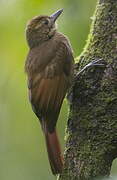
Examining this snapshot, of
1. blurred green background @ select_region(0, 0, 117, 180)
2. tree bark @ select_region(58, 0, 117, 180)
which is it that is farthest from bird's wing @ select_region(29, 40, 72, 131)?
blurred green background @ select_region(0, 0, 117, 180)

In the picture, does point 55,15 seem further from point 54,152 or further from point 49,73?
point 54,152

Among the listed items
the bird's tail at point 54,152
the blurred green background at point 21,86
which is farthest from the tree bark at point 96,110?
the blurred green background at point 21,86

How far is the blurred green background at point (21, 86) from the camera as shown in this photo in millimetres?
4969

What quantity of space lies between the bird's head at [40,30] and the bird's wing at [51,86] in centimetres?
34

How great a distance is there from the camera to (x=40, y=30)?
527 cm

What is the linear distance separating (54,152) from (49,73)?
0.64 meters

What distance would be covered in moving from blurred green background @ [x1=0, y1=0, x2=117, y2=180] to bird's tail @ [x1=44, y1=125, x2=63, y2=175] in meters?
0.90

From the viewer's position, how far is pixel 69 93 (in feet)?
15.5

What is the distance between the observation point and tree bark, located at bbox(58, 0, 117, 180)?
4.32 m

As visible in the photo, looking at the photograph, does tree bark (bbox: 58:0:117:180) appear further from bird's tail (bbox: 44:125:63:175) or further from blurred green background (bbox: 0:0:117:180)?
blurred green background (bbox: 0:0:117:180)

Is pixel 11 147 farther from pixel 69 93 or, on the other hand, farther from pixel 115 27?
pixel 115 27

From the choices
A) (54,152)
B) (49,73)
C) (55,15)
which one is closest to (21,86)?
(55,15)

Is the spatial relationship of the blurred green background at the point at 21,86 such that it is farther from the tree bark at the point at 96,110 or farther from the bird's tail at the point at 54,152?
the bird's tail at the point at 54,152

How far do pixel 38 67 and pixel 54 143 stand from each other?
0.68m
